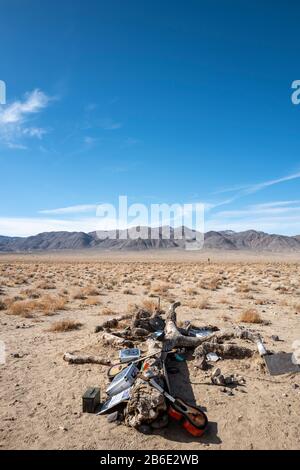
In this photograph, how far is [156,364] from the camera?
6.59 metres

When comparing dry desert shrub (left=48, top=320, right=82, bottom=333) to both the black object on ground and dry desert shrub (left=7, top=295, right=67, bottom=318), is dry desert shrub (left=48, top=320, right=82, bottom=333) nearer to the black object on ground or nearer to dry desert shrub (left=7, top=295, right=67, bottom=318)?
dry desert shrub (left=7, top=295, right=67, bottom=318)

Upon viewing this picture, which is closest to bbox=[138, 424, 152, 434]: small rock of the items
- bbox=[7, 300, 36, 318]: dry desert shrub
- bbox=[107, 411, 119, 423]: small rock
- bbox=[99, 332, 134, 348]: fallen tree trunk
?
bbox=[107, 411, 119, 423]: small rock

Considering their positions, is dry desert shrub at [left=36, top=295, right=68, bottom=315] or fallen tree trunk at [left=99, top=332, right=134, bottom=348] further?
dry desert shrub at [left=36, top=295, right=68, bottom=315]

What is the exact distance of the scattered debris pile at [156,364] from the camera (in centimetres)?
530

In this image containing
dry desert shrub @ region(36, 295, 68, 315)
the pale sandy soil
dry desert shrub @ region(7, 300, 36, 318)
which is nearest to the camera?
the pale sandy soil

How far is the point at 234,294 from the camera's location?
64.4ft

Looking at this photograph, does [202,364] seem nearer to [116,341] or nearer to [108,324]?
[116,341]

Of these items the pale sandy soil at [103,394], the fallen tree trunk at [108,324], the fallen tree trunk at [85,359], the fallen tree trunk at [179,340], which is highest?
the fallen tree trunk at [179,340]

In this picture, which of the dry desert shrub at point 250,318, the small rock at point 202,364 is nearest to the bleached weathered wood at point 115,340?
the small rock at point 202,364

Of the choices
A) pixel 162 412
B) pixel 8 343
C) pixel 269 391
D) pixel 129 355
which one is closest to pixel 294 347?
pixel 269 391

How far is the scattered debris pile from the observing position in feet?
17.4

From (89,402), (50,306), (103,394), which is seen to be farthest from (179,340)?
(50,306)

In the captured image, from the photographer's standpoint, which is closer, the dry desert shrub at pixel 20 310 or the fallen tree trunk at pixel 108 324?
the fallen tree trunk at pixel 108 324

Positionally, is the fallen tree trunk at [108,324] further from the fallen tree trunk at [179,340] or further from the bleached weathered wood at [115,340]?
the fallen tree trunk at [179,340]
